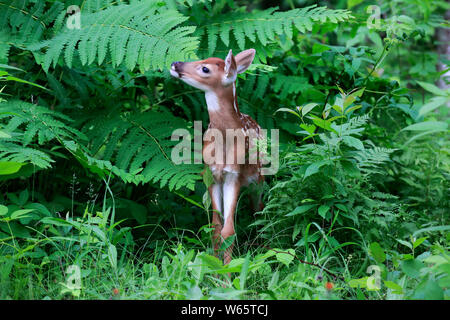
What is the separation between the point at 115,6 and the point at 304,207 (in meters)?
1.73

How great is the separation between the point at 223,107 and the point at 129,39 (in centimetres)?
73

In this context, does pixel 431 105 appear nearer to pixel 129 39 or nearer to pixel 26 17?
pixel 129 39

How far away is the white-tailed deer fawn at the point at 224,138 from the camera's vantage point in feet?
9.91

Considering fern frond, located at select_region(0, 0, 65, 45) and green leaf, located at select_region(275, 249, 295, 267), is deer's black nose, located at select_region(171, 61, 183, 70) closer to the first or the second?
fern frond, located at select_region(0, 0, 65, 45)

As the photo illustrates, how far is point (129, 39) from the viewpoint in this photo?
10.6 feet

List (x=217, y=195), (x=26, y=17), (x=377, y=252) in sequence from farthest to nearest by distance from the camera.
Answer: (x=26, y=17)
(x=217, y=195)
(x=377, y=252)

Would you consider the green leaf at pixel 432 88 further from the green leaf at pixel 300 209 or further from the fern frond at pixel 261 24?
the fern frond at pixel 261 24

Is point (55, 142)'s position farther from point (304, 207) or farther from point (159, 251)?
point (304, 207)

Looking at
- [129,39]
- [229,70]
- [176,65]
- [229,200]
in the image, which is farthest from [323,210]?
[129,39]

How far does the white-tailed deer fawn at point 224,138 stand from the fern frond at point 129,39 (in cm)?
13

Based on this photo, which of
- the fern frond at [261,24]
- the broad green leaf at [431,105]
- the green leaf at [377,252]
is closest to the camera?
the broad green leaf at [431,105]

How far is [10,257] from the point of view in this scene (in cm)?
277

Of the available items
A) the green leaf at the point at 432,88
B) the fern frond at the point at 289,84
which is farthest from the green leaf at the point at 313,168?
the fern frond at the point at 289,84
